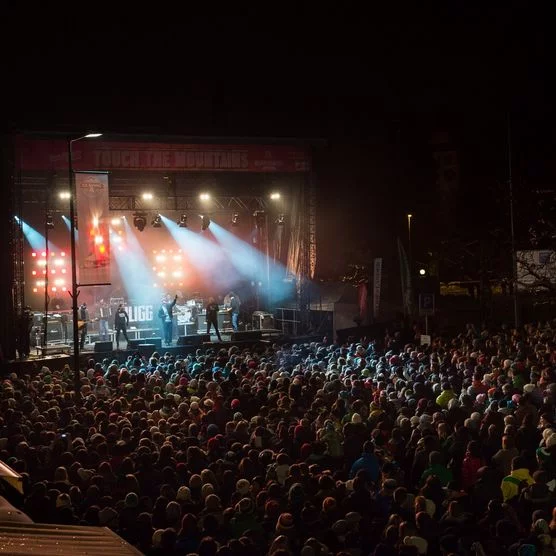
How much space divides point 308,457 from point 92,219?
37.5 feet

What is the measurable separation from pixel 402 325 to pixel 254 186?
810 cm

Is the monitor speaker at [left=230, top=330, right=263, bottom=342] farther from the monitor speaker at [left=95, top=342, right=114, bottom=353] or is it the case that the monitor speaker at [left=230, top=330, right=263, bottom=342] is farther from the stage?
the monitor speaker at [left=95, top=342, right=114, bottom=353]

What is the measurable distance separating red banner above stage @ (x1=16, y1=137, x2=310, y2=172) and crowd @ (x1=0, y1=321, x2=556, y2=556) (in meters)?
9.77

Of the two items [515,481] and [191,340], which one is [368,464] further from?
[191,340]

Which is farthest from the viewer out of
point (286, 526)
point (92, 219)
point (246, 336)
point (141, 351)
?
point (246, 336)

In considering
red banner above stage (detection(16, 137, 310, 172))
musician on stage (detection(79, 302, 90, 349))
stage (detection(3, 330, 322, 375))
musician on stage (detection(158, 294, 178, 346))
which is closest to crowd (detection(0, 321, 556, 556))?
stage (detection(3, 330, 322, 375))

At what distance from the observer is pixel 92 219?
19.7 meters

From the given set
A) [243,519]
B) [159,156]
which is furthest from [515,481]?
[159,156]

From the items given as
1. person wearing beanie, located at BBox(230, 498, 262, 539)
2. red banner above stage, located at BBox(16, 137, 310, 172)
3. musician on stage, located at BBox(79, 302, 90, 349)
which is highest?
red banner above stage, located at BBox(16, 137, 310, 172)

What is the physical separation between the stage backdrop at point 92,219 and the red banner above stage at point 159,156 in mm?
4929

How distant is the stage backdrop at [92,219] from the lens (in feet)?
62.4

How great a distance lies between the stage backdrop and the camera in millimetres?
19031

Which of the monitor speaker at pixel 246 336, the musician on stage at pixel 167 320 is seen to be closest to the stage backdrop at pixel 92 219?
the musician on stage at pixel 167 320

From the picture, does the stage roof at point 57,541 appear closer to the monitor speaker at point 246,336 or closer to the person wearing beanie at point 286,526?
the person wearing beanie at point 286,526
